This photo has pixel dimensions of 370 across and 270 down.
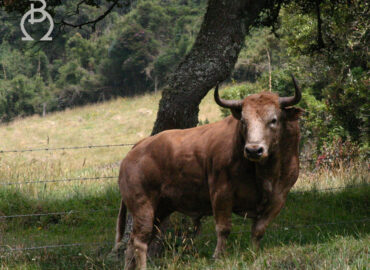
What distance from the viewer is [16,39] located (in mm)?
58406

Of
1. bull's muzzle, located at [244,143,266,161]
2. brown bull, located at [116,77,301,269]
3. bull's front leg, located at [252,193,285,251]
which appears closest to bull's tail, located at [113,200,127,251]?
brown bull, located at [116,77,301,269]

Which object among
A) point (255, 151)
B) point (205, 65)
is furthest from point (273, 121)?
point (205, 65)

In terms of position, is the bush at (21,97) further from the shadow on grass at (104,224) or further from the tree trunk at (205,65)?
the tree trunk at (205,65)

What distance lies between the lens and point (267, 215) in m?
5.55

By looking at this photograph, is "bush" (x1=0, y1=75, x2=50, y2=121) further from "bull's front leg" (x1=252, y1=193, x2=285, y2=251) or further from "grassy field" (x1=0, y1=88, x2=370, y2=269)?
"bull's front leg" (x1=252, y1=193, x2=285, y2=251)

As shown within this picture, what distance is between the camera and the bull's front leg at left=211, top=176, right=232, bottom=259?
542 cm

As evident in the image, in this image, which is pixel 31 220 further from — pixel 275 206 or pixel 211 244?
pixel 275 206

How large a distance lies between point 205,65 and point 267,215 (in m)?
2.71

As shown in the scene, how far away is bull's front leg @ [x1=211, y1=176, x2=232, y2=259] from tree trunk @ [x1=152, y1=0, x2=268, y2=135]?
2.14 m

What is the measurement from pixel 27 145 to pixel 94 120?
9400 millimetres

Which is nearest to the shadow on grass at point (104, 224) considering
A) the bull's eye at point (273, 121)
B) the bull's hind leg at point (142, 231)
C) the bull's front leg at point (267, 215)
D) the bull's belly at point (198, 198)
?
the bull's hind leg at point (142, 231)

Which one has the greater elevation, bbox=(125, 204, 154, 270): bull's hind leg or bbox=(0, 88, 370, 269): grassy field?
bbox=(125, 204, 154, 270): bull's hind leg

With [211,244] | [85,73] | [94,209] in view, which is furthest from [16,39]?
[211,244]

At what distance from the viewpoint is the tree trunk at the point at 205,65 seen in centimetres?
737
